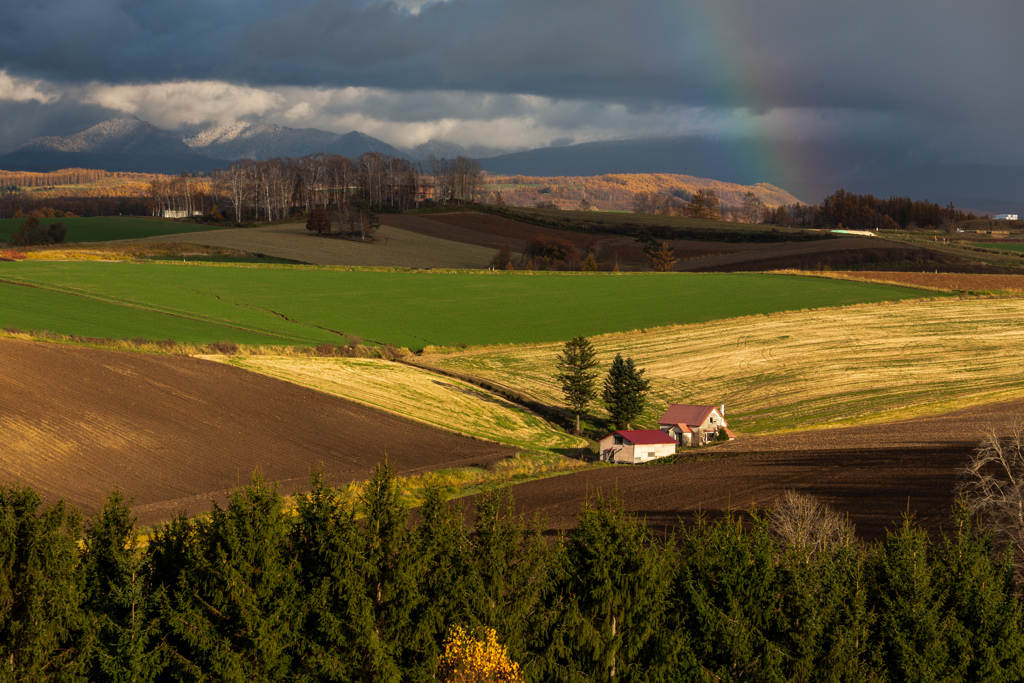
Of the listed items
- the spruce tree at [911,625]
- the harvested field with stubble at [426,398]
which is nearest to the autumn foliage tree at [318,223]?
the harvested field with stubble at [426,398]

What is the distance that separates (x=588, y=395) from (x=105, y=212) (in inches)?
7040

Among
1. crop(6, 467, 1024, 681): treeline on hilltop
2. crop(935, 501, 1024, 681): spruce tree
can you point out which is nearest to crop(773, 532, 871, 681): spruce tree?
crop(6, 467, 1024, 681): treeline on hilltop

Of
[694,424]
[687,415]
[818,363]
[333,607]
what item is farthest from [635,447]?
[333,607]

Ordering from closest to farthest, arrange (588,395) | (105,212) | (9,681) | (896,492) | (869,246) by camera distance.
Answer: (9,681) → (896,492) → (588,395) → (869,246) → (105,212)

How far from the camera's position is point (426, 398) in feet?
170

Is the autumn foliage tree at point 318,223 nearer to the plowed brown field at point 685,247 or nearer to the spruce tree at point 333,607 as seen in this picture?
the plowed brown field at point 685,247

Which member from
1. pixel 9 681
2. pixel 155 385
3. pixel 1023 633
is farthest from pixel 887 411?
pixel 9 681

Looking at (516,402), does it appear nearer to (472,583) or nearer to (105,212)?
(472,583)

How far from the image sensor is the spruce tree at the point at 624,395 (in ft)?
173

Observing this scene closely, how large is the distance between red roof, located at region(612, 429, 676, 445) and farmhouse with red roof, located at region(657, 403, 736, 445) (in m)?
2.10

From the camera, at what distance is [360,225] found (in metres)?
137

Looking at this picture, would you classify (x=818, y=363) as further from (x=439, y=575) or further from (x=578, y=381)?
(x=439, y=575)

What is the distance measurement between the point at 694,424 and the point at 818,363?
1976 cm

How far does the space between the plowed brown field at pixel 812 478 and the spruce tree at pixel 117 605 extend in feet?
49.7
